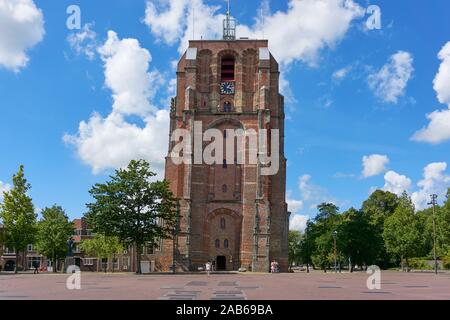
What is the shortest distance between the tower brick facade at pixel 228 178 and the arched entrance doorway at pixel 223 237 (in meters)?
0.14

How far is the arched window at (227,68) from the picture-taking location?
3009 inches

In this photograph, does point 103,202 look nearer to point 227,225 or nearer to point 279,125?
point 227,225

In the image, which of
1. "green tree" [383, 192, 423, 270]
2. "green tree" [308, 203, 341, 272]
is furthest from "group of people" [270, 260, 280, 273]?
"green tree" [383, 192, 423, 270]

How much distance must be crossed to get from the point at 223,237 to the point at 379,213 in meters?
45.8

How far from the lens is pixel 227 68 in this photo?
76938 millimetres

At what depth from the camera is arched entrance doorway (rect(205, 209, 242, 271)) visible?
2736 inches

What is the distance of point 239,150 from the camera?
71062 mm

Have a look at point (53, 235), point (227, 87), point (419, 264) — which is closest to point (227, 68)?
point (227, 87)

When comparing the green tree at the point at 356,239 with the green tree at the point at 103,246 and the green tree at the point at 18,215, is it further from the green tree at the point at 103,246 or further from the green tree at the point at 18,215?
the green tree at the point at 18,215

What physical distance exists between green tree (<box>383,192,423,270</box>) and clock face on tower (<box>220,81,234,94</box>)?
33702 mm

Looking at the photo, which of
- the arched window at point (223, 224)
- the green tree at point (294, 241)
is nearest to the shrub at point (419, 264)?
the arched window at point (223, 224)

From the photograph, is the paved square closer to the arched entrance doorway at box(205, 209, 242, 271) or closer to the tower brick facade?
the tower brick facade

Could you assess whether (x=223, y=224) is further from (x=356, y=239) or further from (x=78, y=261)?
(x=78, y=261)
